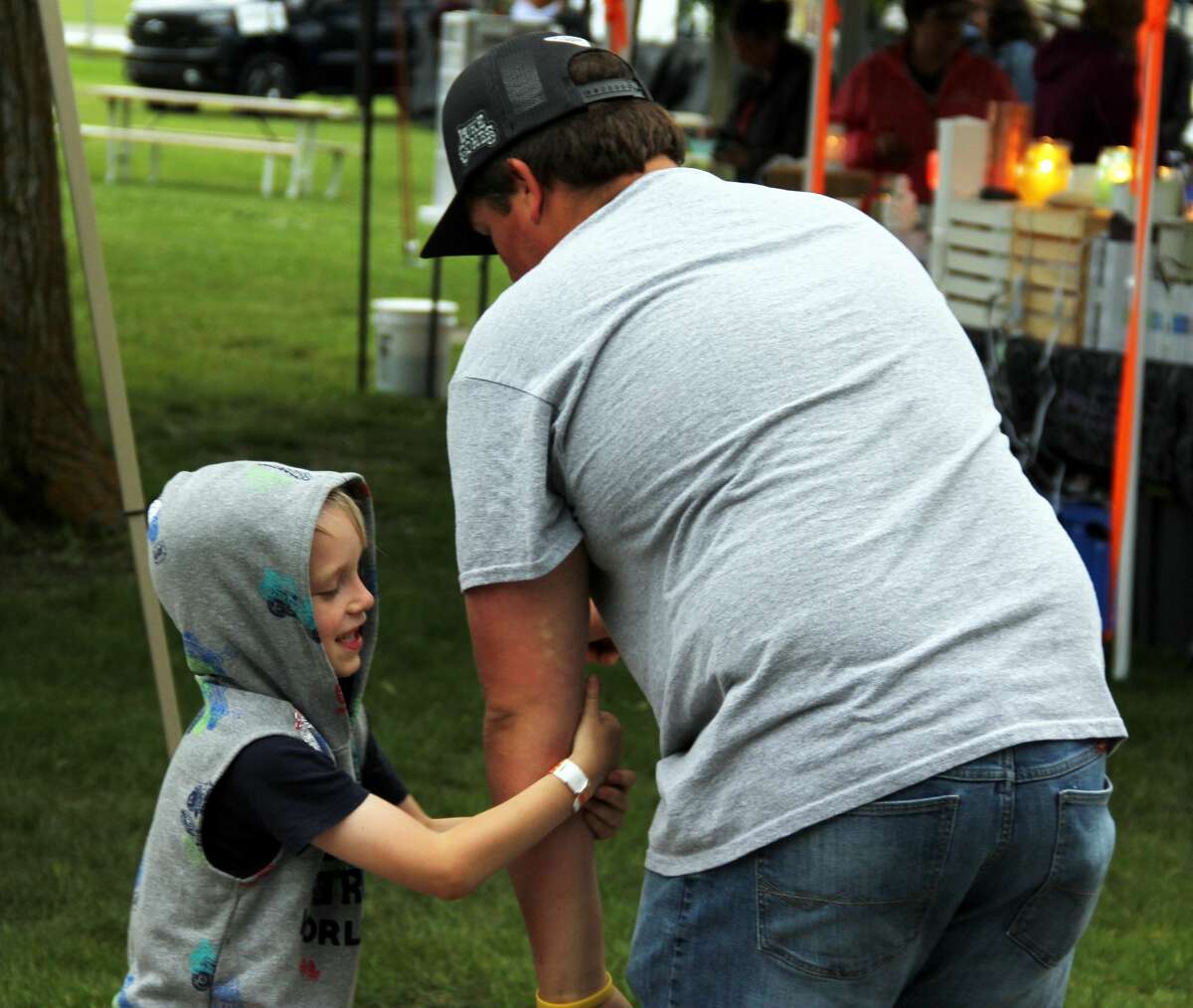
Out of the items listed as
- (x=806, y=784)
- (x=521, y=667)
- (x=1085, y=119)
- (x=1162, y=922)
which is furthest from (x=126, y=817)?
(x=1085, y=119)

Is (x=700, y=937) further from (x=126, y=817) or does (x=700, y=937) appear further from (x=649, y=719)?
(x=649, y=719)

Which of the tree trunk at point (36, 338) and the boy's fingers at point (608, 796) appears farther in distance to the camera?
the tree trunk at point (36, 338)

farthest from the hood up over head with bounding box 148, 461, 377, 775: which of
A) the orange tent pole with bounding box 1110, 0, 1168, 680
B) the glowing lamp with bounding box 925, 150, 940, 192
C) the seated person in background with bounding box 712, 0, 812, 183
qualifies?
the seated person in background with bounding box 712, 0, 812, 183

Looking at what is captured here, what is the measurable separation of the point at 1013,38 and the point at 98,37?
2766cm

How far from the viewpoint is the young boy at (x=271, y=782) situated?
193cm

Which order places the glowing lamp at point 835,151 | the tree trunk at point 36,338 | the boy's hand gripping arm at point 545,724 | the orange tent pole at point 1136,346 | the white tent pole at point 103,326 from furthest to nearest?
the glowing lamp at point 835,151, the tree trunk at point 36,338, the orange tent pole at point 1136,346, the white tent pole at point 103,326, the boy's hand gripping arm at point 545,724

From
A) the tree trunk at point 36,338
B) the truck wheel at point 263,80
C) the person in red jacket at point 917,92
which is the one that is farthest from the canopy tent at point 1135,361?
the truck wheel at point 263,80

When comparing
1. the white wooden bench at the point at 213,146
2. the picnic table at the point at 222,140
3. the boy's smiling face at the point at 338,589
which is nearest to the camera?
the boy's smiling face at the point at 338,589

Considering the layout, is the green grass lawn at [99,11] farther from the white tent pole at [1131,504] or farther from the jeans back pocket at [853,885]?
the jeans back pocket at [853,885]

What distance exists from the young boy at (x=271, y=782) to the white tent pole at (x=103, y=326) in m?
1.58

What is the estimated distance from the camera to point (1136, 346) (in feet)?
17.3

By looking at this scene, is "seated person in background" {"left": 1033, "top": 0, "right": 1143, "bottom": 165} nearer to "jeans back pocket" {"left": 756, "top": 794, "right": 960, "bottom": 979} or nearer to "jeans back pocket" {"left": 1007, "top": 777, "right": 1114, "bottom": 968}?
"jeans back pocket" {"left": 1007, "top": 777, "right": 1114, "bottom": 968}

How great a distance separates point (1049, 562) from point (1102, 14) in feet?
21.6

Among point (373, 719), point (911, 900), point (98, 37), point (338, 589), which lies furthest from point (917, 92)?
point (98, 37)
